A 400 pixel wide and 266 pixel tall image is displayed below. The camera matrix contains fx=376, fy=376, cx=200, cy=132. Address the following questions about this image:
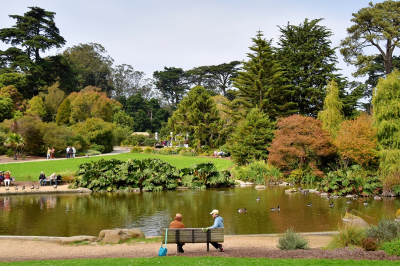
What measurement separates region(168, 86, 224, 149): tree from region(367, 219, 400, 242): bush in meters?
34.4

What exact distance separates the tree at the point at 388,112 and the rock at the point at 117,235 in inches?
682

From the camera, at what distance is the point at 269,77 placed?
113ft

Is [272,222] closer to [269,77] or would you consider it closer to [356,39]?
[269,77]

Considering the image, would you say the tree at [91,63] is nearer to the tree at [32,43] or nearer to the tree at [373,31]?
the tree at [32,43]

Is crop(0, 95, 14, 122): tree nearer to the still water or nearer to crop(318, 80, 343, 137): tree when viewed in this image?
the still water

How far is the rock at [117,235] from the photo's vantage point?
9.91 metres

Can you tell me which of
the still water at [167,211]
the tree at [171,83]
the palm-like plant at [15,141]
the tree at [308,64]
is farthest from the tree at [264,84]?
the tree at [171,83]

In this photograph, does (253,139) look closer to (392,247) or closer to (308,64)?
(308,64)

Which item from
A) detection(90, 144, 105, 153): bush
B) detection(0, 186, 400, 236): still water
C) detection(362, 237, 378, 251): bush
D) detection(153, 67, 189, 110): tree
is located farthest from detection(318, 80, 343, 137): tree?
detection(153, 67, 189, 110): tree

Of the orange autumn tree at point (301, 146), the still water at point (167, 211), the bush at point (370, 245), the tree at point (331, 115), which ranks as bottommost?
the still water at point (167, 211)

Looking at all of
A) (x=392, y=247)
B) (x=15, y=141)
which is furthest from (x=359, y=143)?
(x=15, y=141)

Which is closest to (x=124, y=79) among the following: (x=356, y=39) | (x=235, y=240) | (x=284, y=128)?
(x=356, y=39)

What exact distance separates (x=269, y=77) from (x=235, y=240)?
26.1 meters

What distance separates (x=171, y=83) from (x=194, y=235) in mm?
82985
